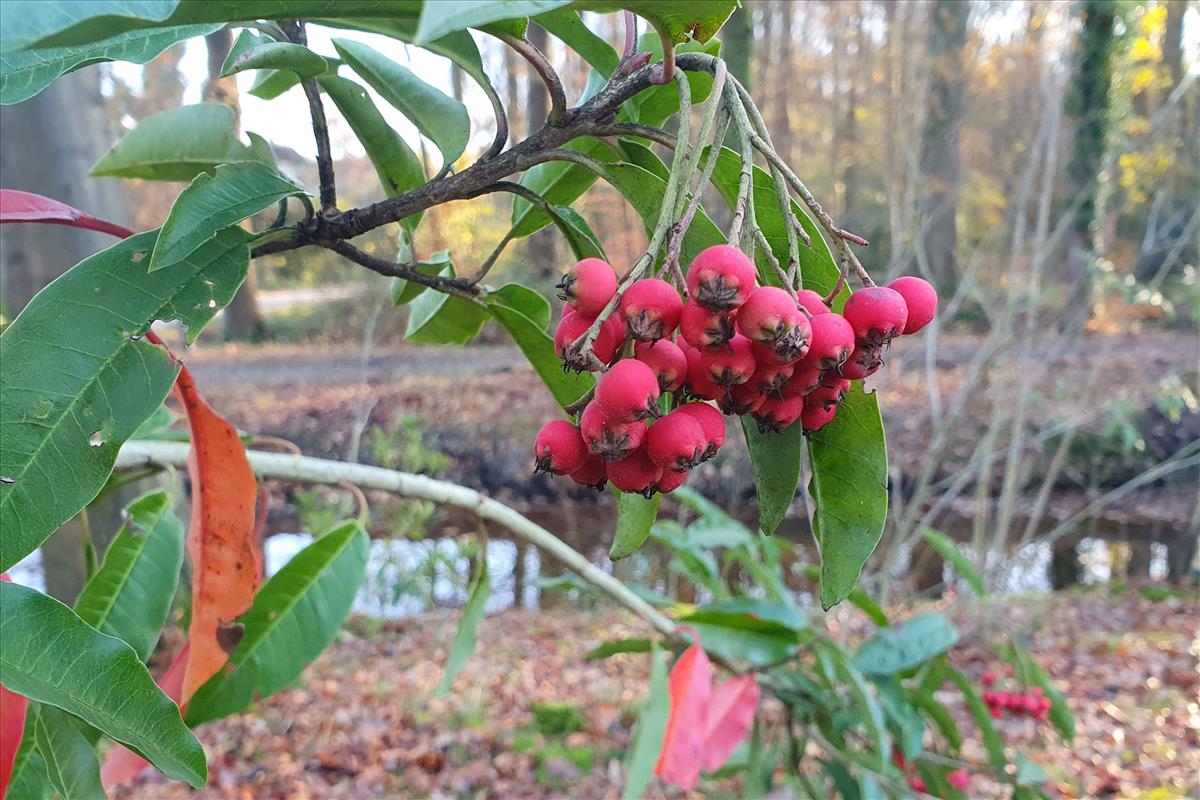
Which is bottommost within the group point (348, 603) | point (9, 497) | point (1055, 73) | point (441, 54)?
point (348, 603)

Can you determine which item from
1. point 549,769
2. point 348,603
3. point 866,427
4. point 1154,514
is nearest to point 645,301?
point 866,427

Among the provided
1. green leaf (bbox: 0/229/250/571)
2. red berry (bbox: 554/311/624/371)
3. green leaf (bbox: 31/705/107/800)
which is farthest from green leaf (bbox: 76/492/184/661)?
red berry (bbox: 554/311/624/371)

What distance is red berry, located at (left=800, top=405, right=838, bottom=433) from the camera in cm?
70

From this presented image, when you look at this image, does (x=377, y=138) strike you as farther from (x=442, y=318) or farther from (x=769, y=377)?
(x=769, y=377)

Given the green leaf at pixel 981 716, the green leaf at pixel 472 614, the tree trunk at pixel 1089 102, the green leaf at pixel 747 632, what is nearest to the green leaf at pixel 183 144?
the green leaf at pixel 472 614

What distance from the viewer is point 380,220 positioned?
2.57ft

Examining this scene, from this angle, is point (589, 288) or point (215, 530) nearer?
point (589, 288)

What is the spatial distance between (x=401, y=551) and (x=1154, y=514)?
7.63m

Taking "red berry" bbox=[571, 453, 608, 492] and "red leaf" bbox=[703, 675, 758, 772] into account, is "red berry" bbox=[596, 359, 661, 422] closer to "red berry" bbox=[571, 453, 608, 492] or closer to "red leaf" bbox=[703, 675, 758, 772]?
"red berry" bbox=[571, 453, 608, 492]

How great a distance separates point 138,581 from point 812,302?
928 mm

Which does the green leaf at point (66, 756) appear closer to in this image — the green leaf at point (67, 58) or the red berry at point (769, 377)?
the green leaf at point (67, 58)

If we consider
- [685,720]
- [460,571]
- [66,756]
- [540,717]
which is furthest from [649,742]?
[460,571]

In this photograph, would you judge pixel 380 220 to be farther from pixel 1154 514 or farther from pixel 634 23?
pixel 1154 514

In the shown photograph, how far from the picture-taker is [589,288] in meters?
0.60
